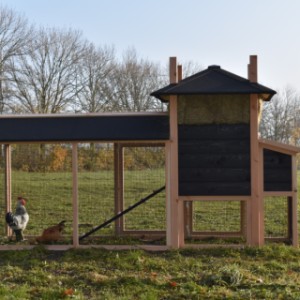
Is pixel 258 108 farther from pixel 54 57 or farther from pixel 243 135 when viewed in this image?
pixel 54 57

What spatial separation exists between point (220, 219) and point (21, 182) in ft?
16.9

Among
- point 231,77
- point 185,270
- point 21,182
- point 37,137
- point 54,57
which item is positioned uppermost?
point 54,57

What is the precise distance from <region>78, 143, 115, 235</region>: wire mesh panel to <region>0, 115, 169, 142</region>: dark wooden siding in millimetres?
1183

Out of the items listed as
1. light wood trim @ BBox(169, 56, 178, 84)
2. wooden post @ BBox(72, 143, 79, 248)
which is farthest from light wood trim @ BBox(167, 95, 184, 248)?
wooden post @ BBox(72, 143, 79, 248)

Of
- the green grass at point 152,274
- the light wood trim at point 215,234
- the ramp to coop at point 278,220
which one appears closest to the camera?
the green grass at point 152,274

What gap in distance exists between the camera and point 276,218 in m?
12.8

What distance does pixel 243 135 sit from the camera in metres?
9.05

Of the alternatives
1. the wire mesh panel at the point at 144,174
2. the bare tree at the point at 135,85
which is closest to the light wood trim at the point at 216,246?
the wire mesh panel at the point at 144,174

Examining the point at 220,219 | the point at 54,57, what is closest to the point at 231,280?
the point at 220,219

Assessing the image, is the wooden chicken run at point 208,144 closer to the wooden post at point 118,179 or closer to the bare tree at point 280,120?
the wooden post at point 118,179

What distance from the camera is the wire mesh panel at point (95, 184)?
36.7 feet

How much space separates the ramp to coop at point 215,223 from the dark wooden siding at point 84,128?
2075 millimetres

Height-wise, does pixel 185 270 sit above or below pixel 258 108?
below

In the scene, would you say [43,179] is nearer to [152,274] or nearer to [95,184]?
[95,184]
